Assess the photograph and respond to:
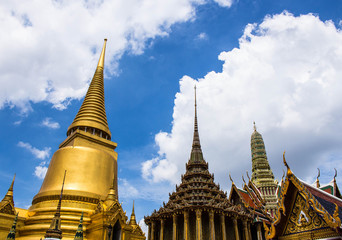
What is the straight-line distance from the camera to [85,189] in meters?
15.5

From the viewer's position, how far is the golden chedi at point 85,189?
13.4m

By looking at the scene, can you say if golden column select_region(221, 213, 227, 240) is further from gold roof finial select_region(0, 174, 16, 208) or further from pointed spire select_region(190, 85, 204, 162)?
gold roof finial select_region(0, 174, 16, 208)

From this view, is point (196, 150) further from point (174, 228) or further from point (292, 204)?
point (292, 204)

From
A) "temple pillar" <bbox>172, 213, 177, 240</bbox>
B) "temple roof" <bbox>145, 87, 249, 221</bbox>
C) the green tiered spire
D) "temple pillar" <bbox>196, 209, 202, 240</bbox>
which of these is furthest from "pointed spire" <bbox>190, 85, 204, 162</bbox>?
the green tiered spire

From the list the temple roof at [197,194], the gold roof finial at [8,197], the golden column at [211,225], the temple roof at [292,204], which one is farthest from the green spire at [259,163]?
the temple roof at [292,204]

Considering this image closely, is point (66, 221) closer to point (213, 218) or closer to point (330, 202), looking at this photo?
point (213, 218)

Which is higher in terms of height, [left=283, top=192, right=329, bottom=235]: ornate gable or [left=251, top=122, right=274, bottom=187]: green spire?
[left=251, top=122, right=274, bottom=187]: green spire

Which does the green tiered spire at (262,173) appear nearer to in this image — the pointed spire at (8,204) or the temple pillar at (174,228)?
the temple pillar at (174,228)

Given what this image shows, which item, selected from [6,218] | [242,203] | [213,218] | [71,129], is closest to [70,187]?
[6,218]

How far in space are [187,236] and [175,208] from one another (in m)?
2.36

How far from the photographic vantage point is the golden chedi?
13.4 meters

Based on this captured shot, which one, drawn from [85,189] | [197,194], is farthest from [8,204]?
[197,194]

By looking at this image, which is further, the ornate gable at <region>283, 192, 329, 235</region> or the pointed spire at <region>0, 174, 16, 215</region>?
the pointed spire at <region>0, 174, 16, 215</region>

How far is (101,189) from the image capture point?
53.3 feet
